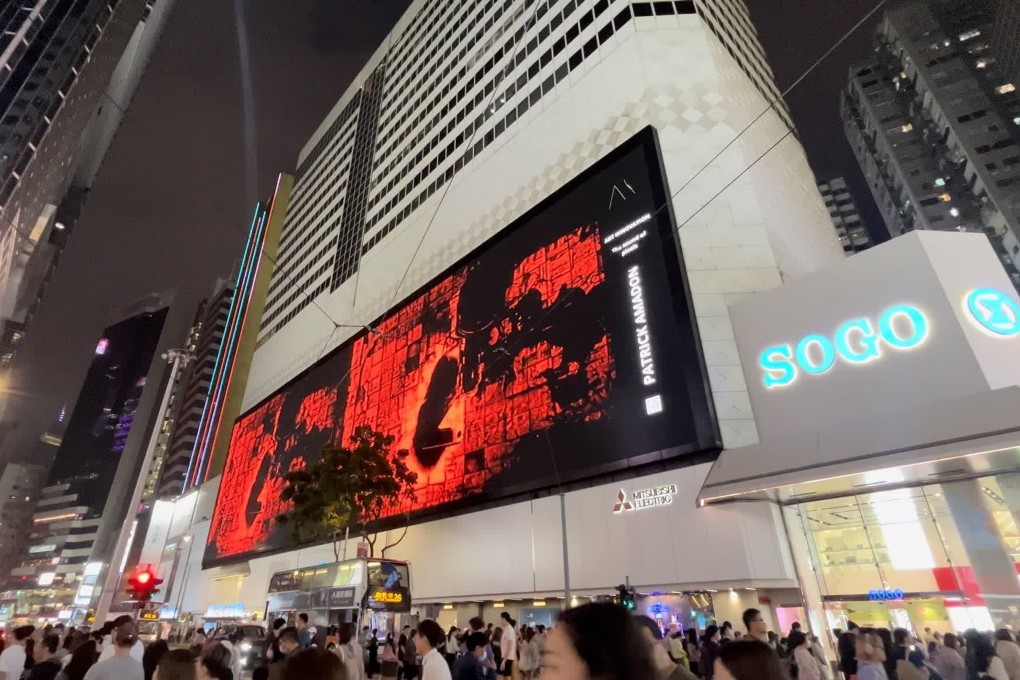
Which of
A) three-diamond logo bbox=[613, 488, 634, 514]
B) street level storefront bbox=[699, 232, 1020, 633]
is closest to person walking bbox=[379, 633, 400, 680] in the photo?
three-diamond logo bbox=[613, 488, 634, 514]

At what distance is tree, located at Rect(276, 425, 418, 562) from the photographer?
2328 centimetres

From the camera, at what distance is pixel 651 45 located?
23.4 metres

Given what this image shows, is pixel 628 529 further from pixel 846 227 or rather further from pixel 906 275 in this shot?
pixel 846 227

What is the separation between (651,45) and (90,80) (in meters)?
38.0

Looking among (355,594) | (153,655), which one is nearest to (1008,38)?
(355,594)

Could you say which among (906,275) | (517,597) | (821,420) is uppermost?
(906,275)

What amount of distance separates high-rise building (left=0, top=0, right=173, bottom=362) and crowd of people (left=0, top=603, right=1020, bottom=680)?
2931 cm

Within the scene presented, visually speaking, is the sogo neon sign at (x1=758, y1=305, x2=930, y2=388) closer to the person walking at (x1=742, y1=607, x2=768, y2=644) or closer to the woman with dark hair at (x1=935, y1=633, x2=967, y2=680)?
the woman with dark hair at (x1=935, y1=633, x2=967, y2=680)

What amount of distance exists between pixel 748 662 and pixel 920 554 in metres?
15.3

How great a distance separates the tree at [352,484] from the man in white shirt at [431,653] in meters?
18.9

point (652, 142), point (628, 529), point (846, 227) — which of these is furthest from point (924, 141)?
point (628, 529)

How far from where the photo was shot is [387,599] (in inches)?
698

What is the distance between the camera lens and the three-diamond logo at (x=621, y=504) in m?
16.7

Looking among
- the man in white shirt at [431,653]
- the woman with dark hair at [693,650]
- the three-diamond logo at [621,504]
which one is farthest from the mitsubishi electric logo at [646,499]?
the man in white shirt at [431,653]
